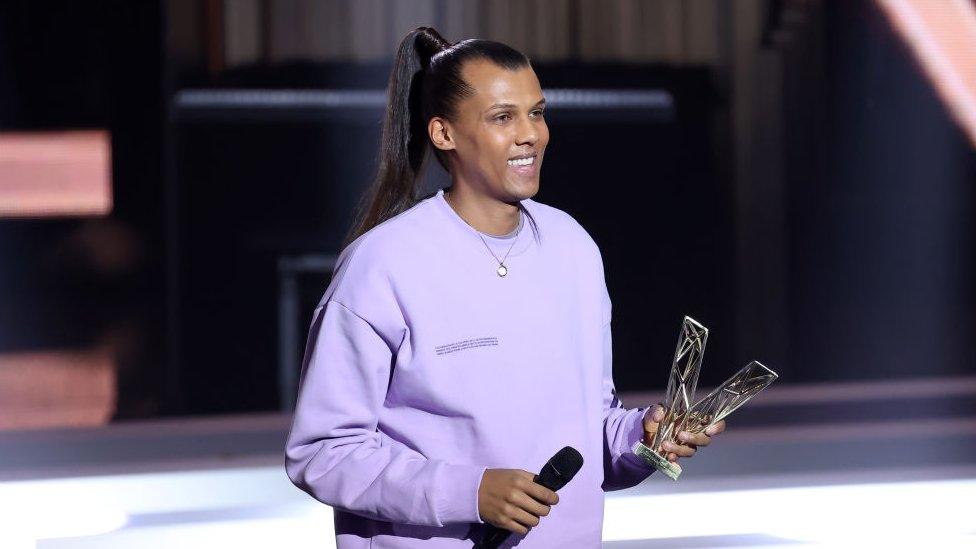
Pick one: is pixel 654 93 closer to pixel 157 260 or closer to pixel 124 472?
pixel 157 260

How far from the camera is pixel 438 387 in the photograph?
108 centimetres

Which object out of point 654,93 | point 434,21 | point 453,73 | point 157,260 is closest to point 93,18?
point 157,260

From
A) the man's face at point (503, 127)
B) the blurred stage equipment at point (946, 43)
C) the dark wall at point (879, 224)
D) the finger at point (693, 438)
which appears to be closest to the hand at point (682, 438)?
the finger at point (693, 438)

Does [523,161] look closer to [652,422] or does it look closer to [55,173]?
[652,422]

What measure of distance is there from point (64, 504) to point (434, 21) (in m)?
2.13

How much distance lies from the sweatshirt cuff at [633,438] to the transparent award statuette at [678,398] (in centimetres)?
1

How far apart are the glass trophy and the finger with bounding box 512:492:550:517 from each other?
0.15 metres

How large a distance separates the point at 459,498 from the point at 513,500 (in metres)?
0.06

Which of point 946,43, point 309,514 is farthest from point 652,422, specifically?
point 946,43

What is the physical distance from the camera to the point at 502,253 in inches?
44.9

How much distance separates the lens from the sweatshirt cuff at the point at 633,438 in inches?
46.2

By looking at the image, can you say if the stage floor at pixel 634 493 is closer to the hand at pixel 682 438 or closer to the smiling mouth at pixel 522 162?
the hand at pixel 682 438

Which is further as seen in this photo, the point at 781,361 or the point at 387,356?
the point at 781,361

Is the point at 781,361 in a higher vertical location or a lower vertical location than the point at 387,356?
lower
